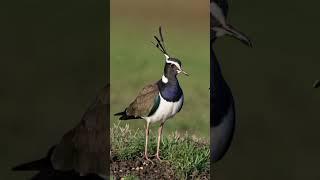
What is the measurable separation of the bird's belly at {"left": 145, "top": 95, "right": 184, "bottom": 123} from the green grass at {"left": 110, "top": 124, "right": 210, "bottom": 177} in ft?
0.31

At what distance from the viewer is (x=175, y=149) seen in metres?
3.95

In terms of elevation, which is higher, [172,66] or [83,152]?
[172,66]

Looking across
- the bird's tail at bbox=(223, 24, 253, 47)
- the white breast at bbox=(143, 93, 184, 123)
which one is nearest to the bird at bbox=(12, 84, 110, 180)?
the white breast at bbox=(143, 93, 184, 123)

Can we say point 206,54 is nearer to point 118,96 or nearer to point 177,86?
point 177,86

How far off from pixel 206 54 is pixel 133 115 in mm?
450

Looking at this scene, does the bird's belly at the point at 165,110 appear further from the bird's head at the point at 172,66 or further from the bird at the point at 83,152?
the bird at the point at 83,152

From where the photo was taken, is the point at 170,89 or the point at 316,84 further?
the point at 316,84

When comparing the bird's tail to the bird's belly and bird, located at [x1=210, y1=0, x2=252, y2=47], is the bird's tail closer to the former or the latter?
bird, located at [x1=210, y1=0, x2=252, y2=47]

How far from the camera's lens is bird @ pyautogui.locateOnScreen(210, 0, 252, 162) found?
404 cm

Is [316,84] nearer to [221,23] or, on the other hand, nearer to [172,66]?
[221,23]

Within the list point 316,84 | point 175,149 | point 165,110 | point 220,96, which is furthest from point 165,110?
point 316,84

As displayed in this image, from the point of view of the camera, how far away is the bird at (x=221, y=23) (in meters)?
4.00

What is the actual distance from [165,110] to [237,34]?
0.57 metres

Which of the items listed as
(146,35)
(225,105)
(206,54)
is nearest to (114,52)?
(146,35)
